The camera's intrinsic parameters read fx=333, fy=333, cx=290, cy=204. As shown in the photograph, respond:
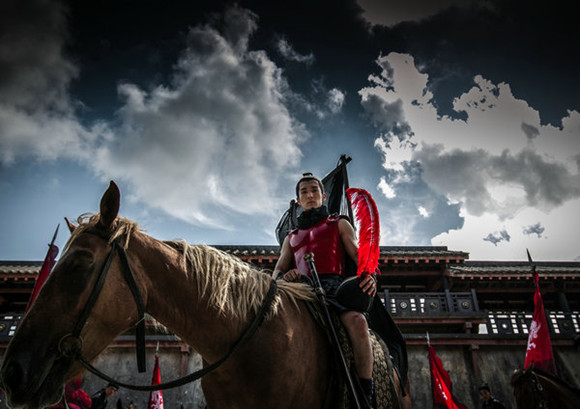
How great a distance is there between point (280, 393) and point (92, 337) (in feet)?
3.44

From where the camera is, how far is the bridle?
157 centimetres

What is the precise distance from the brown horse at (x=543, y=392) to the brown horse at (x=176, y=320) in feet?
20.1

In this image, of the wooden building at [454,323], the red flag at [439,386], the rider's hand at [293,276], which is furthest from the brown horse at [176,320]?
the wooden building at [454,323]

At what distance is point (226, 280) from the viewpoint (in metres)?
2.08

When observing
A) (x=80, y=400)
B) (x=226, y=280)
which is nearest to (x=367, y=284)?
(x=226, y=280)

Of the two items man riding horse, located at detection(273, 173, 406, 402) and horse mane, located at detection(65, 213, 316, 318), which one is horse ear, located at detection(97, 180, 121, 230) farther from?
man riding horse, located at detection(273, 173, 406, 402)

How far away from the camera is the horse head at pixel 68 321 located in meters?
1.46

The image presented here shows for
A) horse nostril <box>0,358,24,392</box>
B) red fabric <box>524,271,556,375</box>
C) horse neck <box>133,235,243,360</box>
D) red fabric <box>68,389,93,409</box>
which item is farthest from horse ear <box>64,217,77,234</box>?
red fabric <box>524,271,556,375</box>

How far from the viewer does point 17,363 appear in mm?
1459

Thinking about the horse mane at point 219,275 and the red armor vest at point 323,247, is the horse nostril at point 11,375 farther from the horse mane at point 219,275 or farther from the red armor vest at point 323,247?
the red armor vest at point 323,247

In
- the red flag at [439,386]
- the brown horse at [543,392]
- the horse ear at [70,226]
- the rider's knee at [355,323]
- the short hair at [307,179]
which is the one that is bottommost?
the red flag at [439,386]

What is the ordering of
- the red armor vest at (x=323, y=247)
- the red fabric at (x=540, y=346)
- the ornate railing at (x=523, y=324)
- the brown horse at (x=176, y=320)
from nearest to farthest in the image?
1. the brown horse at (x=176, y=320)
2. the red armor vest at (x=323, y=247)
3. the red fabric at (x=540, y=346)
4. the ornate railing at (x=523, y=324)

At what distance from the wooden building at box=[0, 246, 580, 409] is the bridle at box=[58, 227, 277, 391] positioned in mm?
10899

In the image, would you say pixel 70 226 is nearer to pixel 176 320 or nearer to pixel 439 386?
pixel 176 320
